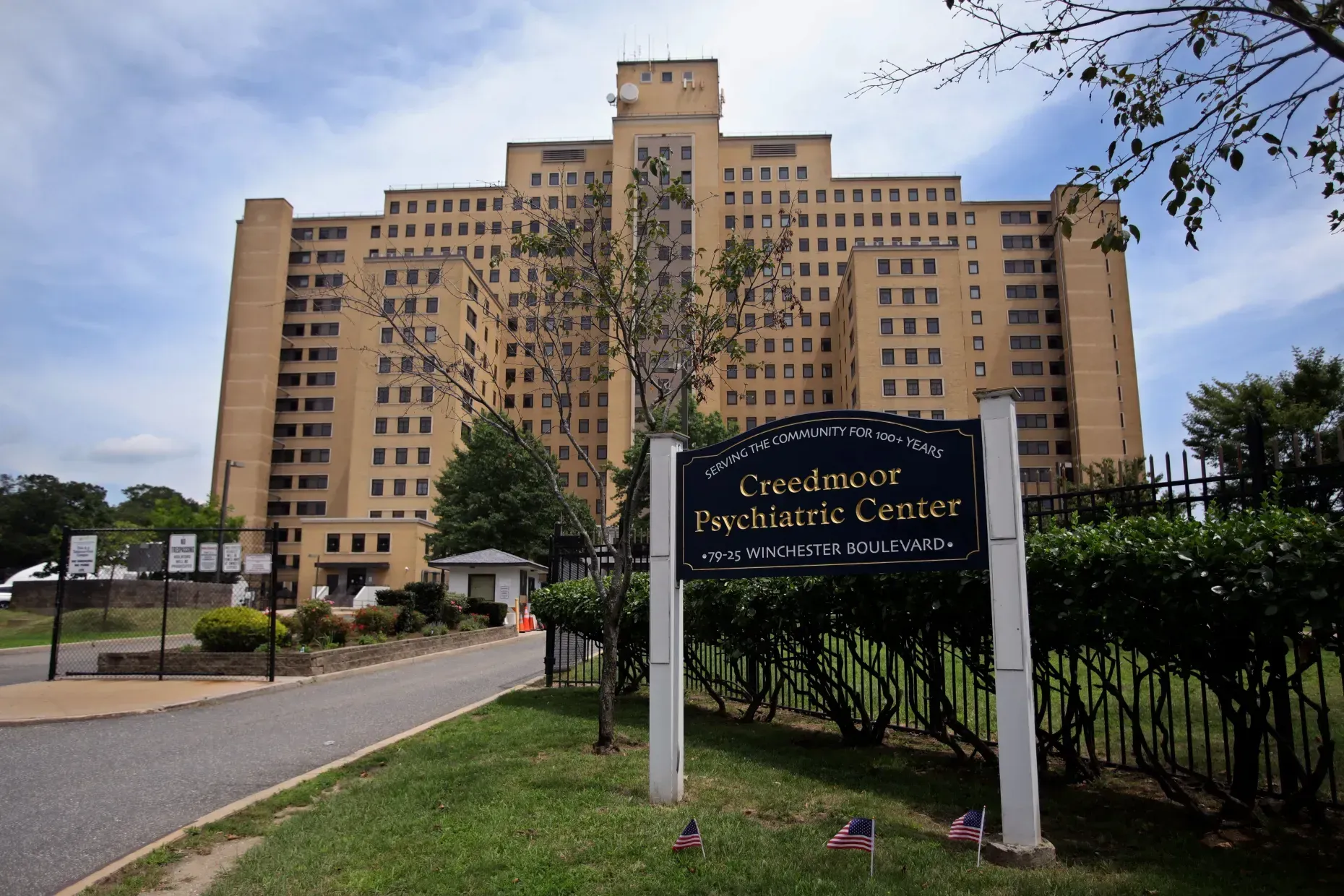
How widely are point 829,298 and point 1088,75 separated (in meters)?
84.1

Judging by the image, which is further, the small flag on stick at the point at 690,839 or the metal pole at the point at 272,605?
the metal pole at the point at 272,605

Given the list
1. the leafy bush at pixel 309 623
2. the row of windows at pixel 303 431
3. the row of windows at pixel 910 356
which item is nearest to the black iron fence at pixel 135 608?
the leafy bush at pixel 309 623

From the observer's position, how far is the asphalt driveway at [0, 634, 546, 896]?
625 centimetres

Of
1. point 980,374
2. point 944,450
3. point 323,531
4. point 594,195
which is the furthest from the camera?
point 980,374

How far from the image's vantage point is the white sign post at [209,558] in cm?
1652

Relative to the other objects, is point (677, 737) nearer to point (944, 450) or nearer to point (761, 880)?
point (761, 880)

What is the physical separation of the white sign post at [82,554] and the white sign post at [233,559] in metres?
2.27

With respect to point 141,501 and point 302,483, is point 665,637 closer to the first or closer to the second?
point 302,483

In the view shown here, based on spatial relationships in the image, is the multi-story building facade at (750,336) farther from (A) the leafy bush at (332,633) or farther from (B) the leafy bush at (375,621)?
(A) the leafy bush at (332,633)

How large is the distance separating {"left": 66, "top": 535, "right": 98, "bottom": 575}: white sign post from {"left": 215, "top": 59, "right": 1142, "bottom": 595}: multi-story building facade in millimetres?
55658

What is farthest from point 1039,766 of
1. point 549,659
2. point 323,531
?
point 323,531

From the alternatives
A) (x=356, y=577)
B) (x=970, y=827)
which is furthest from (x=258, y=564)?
(x=356, y=577)

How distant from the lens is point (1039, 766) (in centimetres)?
707

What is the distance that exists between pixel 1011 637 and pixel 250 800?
241 inches
